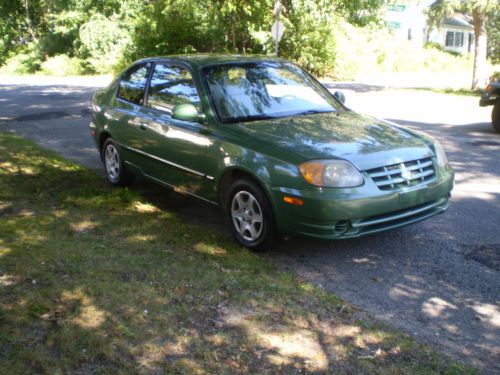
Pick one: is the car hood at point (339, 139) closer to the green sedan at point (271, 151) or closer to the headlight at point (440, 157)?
the green sedan at point (271, 151)

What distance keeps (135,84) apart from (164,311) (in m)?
3.56

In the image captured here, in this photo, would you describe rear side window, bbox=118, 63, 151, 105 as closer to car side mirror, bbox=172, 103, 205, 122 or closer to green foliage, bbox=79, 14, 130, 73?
car side mirror, bbox=172, 103, 205, 122

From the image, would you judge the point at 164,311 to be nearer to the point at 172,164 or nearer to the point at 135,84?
A: the point at 172,164

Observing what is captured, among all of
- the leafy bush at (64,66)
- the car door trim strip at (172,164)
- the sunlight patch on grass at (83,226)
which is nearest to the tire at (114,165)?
the car door trim strip at (172,164)

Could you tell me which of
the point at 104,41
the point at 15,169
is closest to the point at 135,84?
the point at 15,169

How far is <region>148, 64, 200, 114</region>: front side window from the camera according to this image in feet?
18.8

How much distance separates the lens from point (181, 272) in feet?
14.9

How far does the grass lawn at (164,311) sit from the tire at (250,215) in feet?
0.46

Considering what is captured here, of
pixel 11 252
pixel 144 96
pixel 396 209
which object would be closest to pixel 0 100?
pixel 144 96

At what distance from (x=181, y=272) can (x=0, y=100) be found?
14539 millimetres

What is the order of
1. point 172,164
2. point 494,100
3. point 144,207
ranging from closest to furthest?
point 172,164 → point 144,207 → point 494,100

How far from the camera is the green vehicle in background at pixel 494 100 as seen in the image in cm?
1166

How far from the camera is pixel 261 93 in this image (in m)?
5.76

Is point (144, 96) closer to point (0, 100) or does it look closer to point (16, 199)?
point (16, 199)
